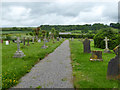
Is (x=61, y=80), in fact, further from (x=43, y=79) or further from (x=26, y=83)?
(x=26, y=83)

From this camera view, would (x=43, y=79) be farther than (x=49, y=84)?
Yes

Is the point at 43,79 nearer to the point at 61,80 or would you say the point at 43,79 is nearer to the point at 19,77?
the point at 61,80

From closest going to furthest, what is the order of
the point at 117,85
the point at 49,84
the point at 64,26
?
the point at 117,85 < the point at 49,84 < the point at 64,26

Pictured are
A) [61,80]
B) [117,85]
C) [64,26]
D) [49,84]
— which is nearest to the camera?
[117,85]

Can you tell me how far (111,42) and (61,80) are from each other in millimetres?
13791

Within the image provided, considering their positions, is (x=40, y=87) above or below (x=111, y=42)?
below

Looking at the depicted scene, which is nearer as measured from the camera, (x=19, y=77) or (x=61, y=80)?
(x=61, y=80)

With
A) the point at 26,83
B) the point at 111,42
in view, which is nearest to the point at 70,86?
the point at 26,83

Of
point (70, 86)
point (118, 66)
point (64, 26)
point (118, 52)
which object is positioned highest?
point (64, 26)

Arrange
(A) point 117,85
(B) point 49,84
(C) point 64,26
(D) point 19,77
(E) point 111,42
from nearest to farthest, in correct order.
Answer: (A) point 117,85, (B) point 49,84, (D) point 19,77, (E) point 111,42, (C) point 64,26

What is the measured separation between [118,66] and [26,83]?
150 inches

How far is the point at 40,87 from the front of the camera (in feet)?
16.0

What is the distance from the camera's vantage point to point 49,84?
5.16 metres

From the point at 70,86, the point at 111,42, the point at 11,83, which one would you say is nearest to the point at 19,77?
A: the point at 11,83
